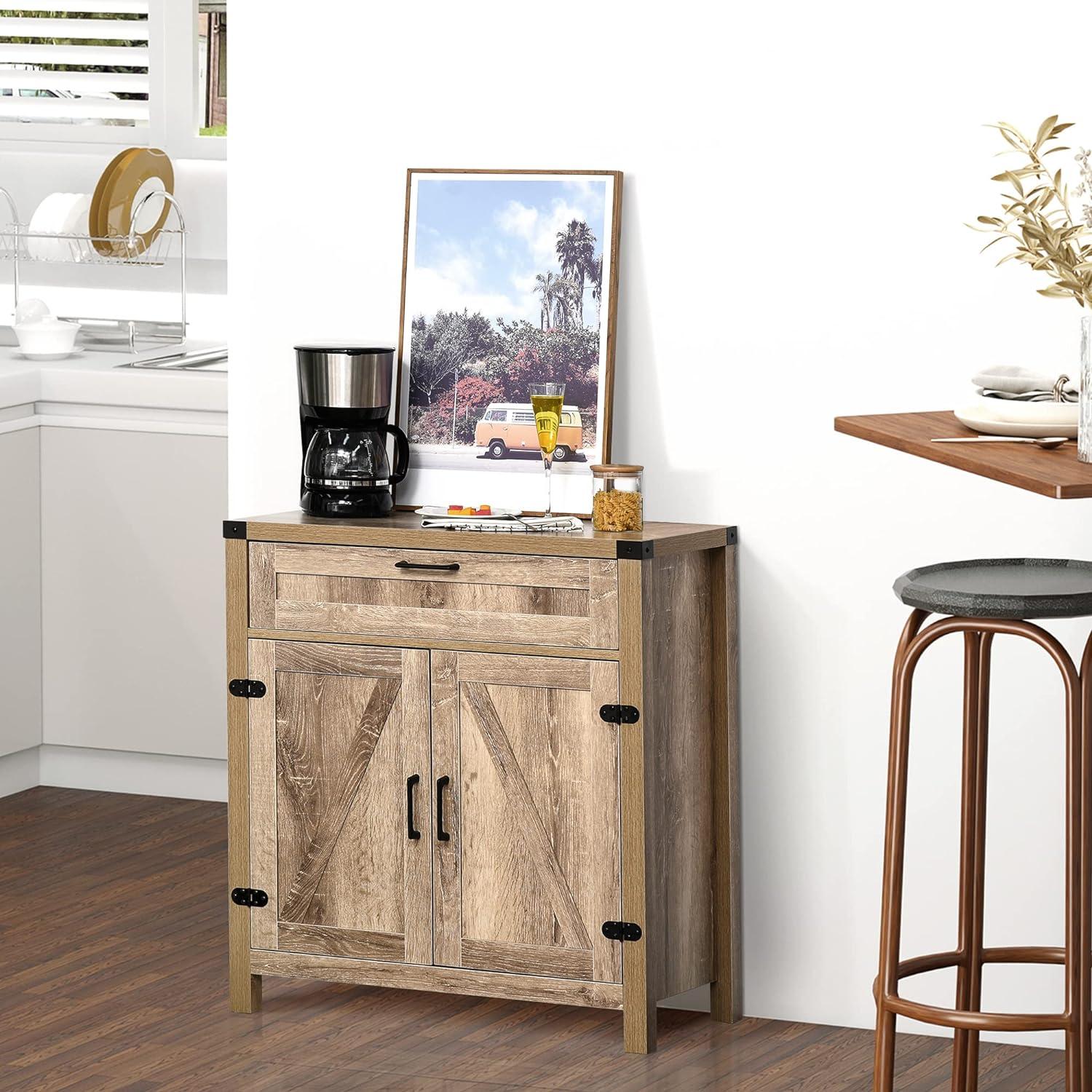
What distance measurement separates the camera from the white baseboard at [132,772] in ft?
15.9

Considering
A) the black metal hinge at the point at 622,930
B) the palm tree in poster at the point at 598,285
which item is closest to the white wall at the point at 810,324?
the palm tree in poster at the point at 598,285

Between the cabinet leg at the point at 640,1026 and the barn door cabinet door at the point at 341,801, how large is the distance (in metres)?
0.36

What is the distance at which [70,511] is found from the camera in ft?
15.7

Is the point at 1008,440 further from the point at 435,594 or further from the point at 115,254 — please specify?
the point at 115,254

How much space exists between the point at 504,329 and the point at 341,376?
0.32 meters

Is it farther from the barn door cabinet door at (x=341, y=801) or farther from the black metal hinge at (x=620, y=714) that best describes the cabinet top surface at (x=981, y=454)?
the barn door cabinet door at (x=341, y=801)

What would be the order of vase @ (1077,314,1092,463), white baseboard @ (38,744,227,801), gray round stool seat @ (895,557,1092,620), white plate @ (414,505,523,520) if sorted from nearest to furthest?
vase @ (1077,314,1092,463) → gray round stool seat @ (895,557,1092,620) → white plate @ (414,505,523,520) → white baseboard @ (38,744,227,801)

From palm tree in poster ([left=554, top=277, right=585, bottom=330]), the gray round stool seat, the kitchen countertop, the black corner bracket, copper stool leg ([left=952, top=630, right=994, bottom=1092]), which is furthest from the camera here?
the kitchen countertop

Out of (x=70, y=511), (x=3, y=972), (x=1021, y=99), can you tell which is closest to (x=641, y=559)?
(x=1021, y=99)

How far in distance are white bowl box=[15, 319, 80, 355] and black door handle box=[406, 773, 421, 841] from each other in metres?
2.12

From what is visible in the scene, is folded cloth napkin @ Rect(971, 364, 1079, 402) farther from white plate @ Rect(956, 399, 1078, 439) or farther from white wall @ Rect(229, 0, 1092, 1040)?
white wall @ Rect(229, 0, 1092, 1040)

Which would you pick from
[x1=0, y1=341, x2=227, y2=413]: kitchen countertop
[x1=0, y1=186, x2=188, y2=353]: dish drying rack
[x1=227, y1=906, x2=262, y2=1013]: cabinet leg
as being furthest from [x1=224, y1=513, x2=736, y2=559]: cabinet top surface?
[x1=0, y1=186, x2=188, y2=353]: dish drying rack

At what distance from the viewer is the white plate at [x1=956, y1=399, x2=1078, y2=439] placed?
2.43 metres

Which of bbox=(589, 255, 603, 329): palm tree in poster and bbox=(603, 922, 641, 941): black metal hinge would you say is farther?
bbox=(589, 255, 603, 329): palm tree in poster
